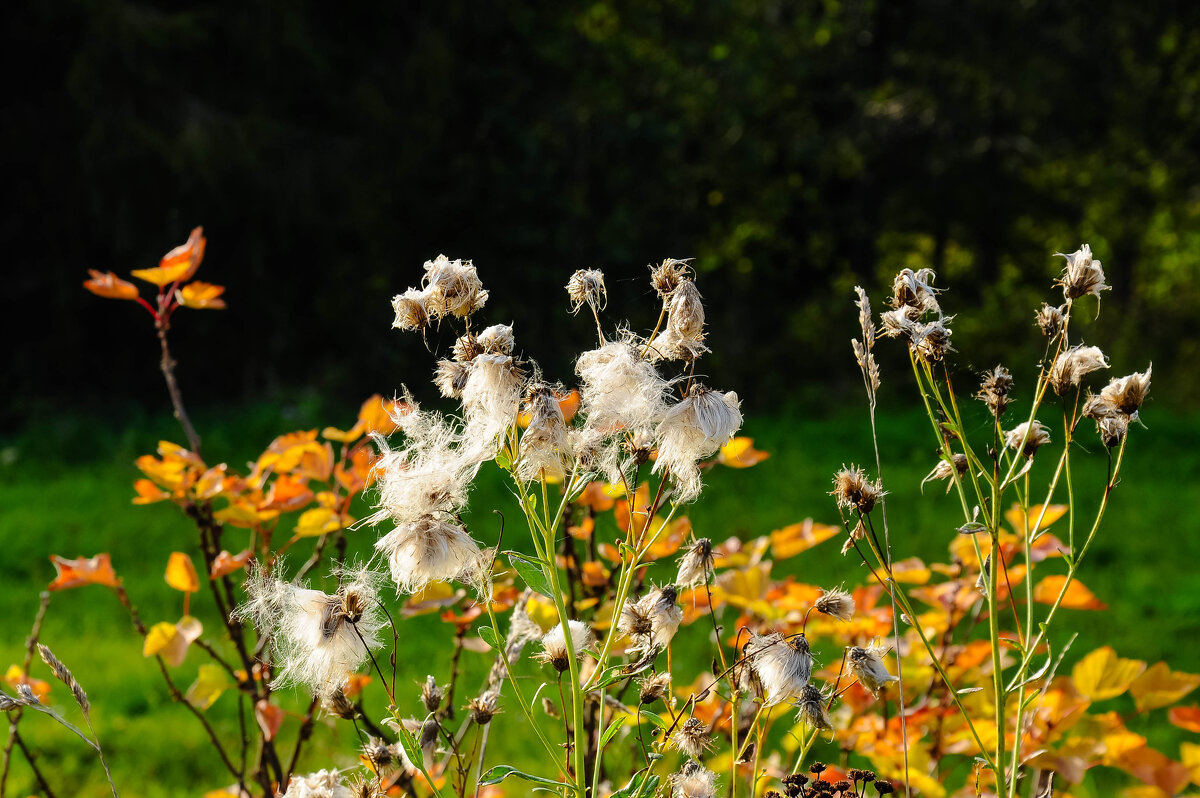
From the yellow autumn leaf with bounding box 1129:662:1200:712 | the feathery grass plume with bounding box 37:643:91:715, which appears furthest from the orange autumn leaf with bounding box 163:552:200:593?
the yellow autumn leaf with bounding box 1129:662:1200:712

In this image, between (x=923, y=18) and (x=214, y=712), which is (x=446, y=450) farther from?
(x=923, y=18)

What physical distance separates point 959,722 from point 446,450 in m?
1.06

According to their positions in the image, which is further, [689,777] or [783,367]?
[783,367]

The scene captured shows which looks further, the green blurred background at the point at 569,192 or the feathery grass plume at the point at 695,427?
the green blurred background at the point at 569,192

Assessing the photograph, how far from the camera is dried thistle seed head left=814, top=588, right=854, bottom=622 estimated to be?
3.24 feet

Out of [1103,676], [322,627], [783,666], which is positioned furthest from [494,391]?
[1103,676]

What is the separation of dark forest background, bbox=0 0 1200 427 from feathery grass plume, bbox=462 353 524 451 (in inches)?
265

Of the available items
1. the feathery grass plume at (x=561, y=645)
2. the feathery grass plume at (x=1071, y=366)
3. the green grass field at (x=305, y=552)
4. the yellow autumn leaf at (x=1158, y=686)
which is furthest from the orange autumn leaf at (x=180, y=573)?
the yellow autumn leaf at (x=1158, y=686)

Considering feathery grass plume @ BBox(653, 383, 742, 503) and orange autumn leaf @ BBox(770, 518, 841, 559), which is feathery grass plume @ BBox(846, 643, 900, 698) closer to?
feathery grass plume @ BBox(653, 383, 742, 503)

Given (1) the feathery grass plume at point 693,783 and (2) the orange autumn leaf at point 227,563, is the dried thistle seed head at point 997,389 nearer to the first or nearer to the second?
(1) the feathery grass plume at point 693,783

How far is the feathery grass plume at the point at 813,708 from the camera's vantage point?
3.15ft

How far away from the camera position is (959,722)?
62.5 inches

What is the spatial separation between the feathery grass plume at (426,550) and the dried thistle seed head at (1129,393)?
61 centimetres

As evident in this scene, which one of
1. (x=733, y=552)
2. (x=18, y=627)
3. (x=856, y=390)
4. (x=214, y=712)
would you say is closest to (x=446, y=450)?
(x=733, y=552)
